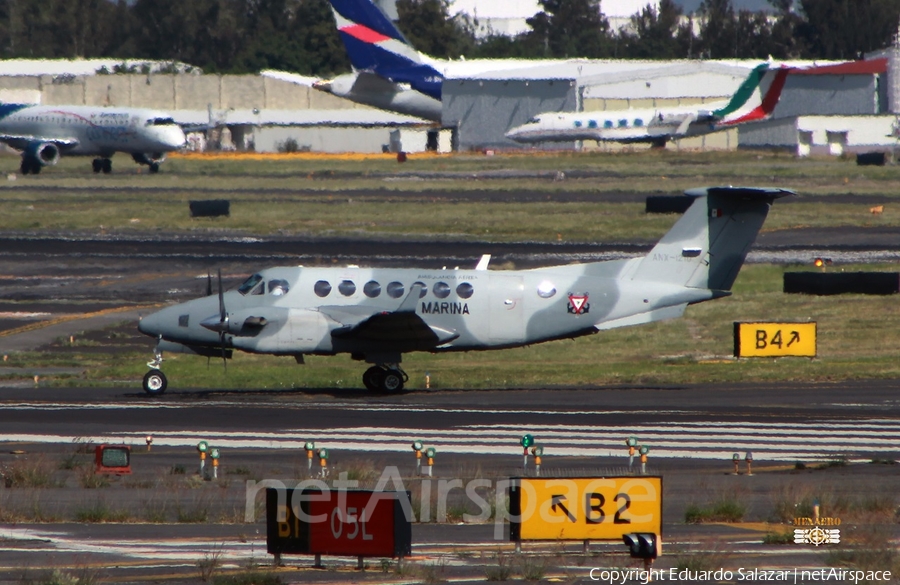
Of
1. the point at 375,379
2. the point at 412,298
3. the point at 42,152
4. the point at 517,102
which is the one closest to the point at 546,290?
the point at 412,298

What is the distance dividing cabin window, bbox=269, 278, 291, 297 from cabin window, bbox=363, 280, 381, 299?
60.5 inches

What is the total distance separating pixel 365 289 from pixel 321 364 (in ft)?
19.8

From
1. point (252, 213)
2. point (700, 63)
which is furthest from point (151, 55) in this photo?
point (252, 213)

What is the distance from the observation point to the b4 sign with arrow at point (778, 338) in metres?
31.5

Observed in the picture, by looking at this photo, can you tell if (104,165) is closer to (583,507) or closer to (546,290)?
(546,290)

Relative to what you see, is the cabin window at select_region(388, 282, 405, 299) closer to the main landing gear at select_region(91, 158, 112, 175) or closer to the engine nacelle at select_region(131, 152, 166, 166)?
the engine nacelle at select_region(131, 152, 166, 166)

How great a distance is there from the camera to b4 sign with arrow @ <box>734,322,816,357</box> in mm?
31453

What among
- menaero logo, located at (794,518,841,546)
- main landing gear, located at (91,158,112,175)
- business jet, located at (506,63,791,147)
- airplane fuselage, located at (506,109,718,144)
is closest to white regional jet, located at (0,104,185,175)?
main landing gear, located at (91,158,112,175)

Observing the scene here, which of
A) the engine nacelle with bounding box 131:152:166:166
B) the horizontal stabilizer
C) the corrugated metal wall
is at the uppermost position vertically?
the corrugated metal wall

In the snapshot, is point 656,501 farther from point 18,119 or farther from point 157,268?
point 18,119

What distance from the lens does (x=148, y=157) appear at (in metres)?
83.8

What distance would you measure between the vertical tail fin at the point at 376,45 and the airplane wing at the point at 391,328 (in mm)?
85520

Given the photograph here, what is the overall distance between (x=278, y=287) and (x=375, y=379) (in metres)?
2.70

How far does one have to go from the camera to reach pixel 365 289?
27359mm
